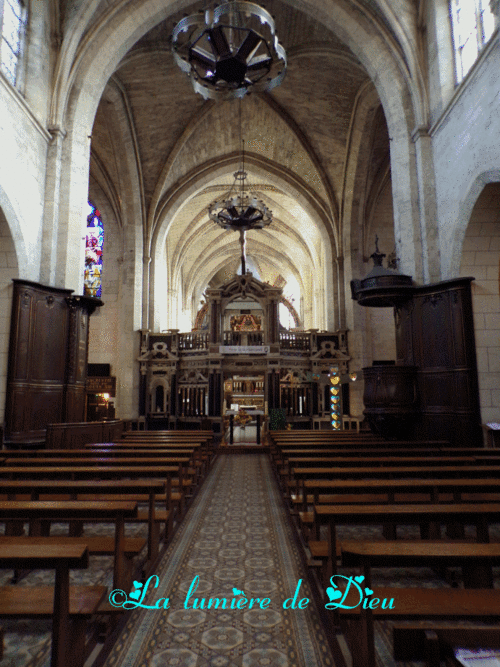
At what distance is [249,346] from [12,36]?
11.1 m

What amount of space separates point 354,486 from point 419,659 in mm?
1184

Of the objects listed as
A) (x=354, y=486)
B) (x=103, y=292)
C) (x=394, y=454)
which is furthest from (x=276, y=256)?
(x=354, y=486)

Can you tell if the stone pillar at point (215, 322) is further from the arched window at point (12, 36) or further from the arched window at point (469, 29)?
the arched window at point (469, 29)

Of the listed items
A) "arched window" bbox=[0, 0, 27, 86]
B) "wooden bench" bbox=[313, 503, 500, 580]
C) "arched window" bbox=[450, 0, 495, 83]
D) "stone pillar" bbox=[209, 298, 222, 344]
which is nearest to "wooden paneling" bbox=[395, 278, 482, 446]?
"arched window" bbox=[450, 0, 495, 83]

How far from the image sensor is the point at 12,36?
902 cm

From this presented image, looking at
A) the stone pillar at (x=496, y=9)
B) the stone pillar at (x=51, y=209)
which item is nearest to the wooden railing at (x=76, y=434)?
the stone pillar at (x=51, y=209)

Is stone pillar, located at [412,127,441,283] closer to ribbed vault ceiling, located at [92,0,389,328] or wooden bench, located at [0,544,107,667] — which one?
ribbed vault ceiling, located at [92,0,389,328]

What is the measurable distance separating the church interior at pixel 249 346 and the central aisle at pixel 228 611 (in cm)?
2

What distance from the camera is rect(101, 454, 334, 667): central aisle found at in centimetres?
235

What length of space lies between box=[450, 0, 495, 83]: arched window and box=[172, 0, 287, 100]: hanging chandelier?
11.6 feet

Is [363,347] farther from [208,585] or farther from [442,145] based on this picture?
[208,585]

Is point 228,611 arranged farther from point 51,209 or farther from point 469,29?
point 469,29

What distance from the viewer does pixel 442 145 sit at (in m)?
9.20

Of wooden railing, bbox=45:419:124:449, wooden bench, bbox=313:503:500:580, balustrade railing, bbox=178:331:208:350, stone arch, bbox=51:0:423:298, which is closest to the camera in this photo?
wooden bench, bbox=313:503:500:580
